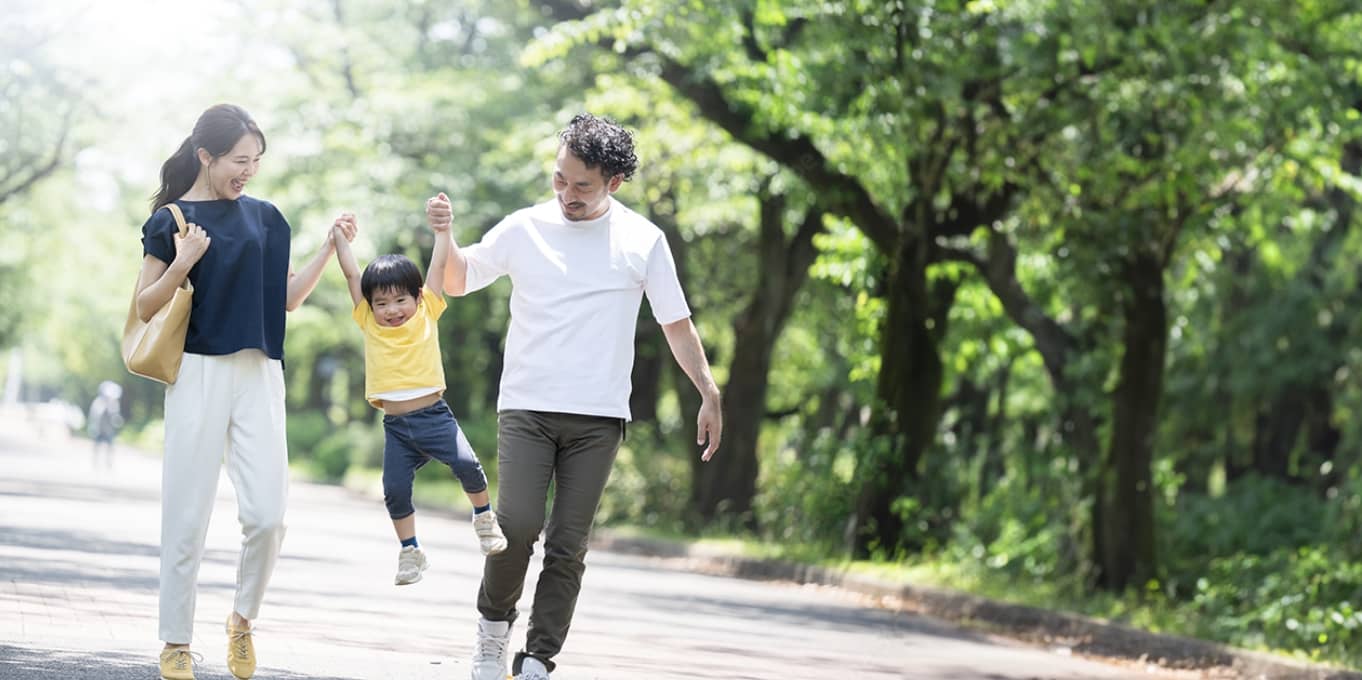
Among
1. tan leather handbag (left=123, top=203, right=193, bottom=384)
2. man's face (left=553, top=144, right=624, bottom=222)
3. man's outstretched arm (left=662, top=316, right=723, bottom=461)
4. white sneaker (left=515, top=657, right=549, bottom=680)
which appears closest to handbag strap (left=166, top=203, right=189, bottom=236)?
tan leather handbag (left=123, top=203, right=193, bottom=384)

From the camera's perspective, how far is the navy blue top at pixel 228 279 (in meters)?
6.80

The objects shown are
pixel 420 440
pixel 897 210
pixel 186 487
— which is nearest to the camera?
pixel 186 487

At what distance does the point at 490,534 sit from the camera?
278 inches

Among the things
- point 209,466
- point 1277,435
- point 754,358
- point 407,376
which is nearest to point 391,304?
point 407,376

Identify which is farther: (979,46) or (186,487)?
(979,46)

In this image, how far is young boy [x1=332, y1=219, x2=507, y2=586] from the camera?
7.56 m

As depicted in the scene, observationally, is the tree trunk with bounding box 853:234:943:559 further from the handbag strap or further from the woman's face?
the handbag strap

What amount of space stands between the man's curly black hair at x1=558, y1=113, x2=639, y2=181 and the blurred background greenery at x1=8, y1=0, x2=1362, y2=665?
7538 mm

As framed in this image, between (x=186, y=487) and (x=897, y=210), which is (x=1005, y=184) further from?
(x=186, y=487)

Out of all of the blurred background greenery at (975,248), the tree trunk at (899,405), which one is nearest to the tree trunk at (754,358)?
the blurred background greenery at (975,248)

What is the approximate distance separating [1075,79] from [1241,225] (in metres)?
3.49

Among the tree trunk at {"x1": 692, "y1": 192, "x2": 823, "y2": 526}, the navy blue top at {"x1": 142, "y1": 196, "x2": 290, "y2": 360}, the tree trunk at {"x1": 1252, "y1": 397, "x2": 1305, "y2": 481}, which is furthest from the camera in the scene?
the tree trunk at {"x1": 692, "y1": 192, "x2": 823, "y2": 526}

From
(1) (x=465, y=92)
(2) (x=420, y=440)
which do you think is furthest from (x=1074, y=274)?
(1) (x=465, y=92)

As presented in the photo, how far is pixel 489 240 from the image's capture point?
728cm
